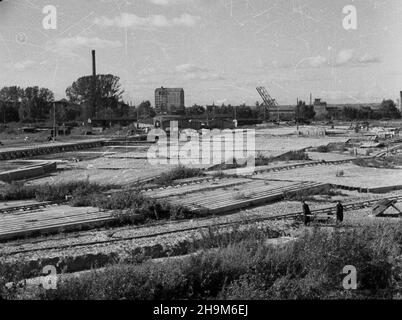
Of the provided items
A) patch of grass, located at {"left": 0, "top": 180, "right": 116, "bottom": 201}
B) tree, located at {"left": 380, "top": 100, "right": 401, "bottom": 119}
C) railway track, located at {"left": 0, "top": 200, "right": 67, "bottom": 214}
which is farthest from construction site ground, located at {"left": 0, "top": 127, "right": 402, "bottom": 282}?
tree, located at {"left": 380, "top": 100, "right": 401, "bottom": 119}

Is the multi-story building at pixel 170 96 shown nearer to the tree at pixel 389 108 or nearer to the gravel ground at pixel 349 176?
the gravel ground at pixel 349 176

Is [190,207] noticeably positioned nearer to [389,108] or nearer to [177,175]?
[177,175]

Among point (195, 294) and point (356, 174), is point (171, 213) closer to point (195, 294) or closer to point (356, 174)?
point (195, 294)

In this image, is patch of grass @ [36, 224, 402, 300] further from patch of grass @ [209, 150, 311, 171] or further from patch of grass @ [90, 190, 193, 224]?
patch of grass @ [209, 150, 311, 171]

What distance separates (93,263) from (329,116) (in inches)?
3211

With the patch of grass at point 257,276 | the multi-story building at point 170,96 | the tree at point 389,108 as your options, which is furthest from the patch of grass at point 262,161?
the patch of grass at point 257,276

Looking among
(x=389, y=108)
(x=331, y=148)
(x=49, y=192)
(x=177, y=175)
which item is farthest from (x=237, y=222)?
(x=389, y=108)

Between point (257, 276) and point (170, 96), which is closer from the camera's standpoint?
point (257, 276)

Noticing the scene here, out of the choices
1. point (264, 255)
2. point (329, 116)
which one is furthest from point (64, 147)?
point (329, 116)

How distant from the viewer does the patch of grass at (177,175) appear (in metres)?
15.1

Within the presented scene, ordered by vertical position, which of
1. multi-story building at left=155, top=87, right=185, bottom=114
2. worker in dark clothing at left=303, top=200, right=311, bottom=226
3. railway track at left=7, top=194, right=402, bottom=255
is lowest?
railway track at left=7, top=194, right=402, bottom=255

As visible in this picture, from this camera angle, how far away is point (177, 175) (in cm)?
1585

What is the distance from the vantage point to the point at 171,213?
33.7ft

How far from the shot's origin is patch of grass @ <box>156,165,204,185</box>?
15.1 meters
